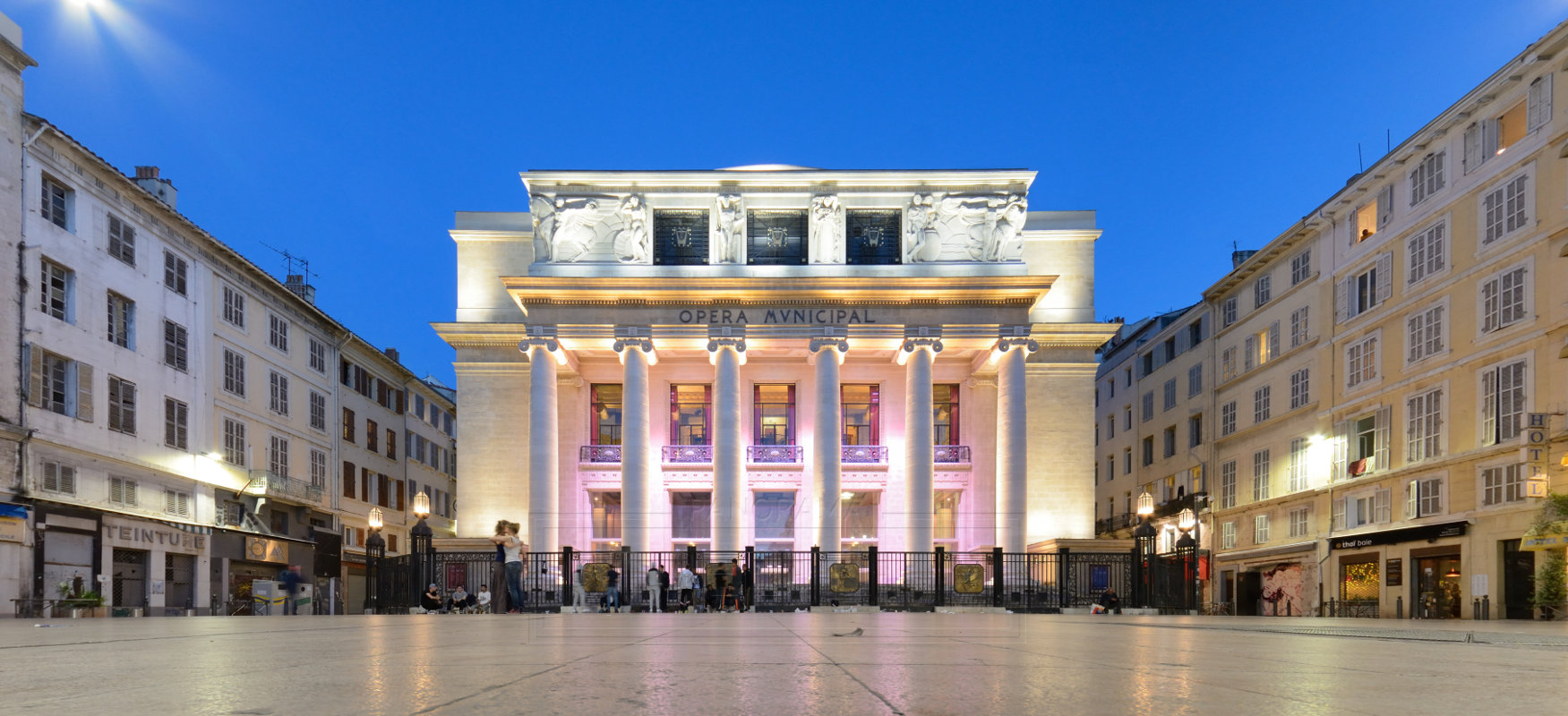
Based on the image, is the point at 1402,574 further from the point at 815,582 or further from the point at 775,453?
the point at 775,453

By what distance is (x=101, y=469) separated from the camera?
31438 mm

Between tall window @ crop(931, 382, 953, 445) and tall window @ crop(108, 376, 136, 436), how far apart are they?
2922 centimetres

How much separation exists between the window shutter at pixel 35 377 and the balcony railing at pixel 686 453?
22.8 metres

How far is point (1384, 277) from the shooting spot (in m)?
37.6

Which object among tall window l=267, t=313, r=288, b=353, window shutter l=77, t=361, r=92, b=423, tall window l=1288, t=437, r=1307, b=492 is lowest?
tall window l=1288, t=437, r=1307, b=492

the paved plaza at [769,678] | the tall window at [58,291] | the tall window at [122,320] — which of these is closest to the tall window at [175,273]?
the tall window at [122,320]

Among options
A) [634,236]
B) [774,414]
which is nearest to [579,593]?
[634,236]

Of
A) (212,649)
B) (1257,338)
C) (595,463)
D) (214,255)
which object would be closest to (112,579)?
(214,255)

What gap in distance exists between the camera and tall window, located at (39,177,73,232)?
29877 mm

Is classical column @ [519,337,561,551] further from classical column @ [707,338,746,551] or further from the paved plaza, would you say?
the paved plaza

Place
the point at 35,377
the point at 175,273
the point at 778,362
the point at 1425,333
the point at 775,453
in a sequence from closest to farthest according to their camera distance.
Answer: the point at 35,377 → the point at 1425,333 → the point at 175,273 → the point at 775,453 → the point at 778,362

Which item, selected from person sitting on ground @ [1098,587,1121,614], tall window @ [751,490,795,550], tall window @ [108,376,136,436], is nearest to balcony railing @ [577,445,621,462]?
tall window @ [751,490,795,550]

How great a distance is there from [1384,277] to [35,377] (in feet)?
131

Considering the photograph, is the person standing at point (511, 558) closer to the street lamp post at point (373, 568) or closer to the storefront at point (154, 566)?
the street lamp post at point (373, 568)
